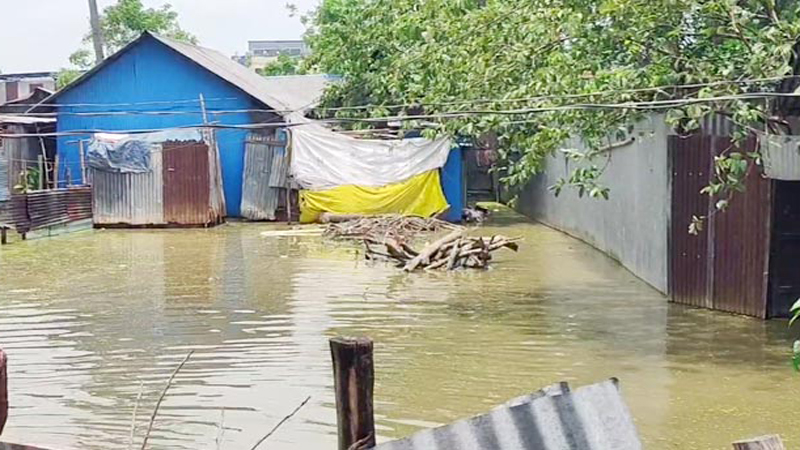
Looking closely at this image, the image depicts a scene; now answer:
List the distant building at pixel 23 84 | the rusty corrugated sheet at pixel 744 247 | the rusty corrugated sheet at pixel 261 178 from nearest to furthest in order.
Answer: the rusty corrugated sheet at pixel 744 247 < the rusty corrugated sheet at pixel 261 178 < the distant building at pixel 23 84

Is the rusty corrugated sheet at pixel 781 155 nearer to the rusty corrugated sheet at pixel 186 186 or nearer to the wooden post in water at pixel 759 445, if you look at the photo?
the wooden post in water at pixel 759 445

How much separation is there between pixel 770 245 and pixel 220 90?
1653cm

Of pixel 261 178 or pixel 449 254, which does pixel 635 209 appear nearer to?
pixel 449 254

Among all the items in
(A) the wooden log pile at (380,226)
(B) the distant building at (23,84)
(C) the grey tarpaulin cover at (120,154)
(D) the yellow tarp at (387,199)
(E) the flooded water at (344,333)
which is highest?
(B) the distant building at (23,84)

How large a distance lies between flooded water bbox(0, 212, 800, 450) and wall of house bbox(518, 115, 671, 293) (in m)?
0.35

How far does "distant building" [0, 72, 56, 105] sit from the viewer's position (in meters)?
34.0

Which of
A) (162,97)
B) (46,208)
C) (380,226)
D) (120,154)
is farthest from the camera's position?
(162,97)

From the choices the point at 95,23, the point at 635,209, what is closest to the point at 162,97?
the point at 95,23

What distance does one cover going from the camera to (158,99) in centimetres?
2439

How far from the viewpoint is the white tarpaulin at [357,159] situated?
2159cm

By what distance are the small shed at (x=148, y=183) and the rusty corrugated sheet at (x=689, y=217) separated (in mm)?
12308

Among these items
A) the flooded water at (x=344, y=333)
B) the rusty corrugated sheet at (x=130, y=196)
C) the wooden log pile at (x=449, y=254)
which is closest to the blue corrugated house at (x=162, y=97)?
the rusty corrugated sheet at (x=130, y=196)

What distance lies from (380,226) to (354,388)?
16.3 meters

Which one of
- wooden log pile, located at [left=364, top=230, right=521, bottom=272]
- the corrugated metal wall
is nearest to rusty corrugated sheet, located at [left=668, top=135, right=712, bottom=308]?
the corrugated metal wall
